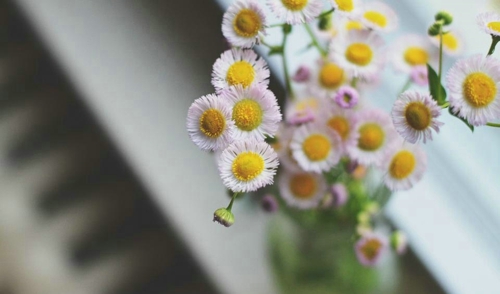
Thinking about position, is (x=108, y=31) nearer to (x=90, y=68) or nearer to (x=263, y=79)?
(x=90, y=68)

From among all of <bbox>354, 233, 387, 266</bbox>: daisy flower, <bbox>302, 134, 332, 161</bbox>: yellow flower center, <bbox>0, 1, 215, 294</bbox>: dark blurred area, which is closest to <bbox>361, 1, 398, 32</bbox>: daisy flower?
<bbox>302, 134, 332, 161</bbox>: yellow flower center

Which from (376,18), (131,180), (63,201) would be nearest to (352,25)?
(376,18)

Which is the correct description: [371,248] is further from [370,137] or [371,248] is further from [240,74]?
[240,74]

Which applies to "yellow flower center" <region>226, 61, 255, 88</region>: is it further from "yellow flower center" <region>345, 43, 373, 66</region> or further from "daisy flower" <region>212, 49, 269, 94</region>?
"yellow flower center" <region>345, 43, 373, 66</region>

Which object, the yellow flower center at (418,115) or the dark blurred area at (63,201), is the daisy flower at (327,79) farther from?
the dark blurred area at (63,201)

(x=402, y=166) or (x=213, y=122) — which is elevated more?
(x=213, y=122)

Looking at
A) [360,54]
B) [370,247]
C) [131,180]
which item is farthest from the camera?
[131,180]

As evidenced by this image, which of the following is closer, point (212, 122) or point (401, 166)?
point (212, 122)

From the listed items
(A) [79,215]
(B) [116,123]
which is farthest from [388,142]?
(A) [79,215]
